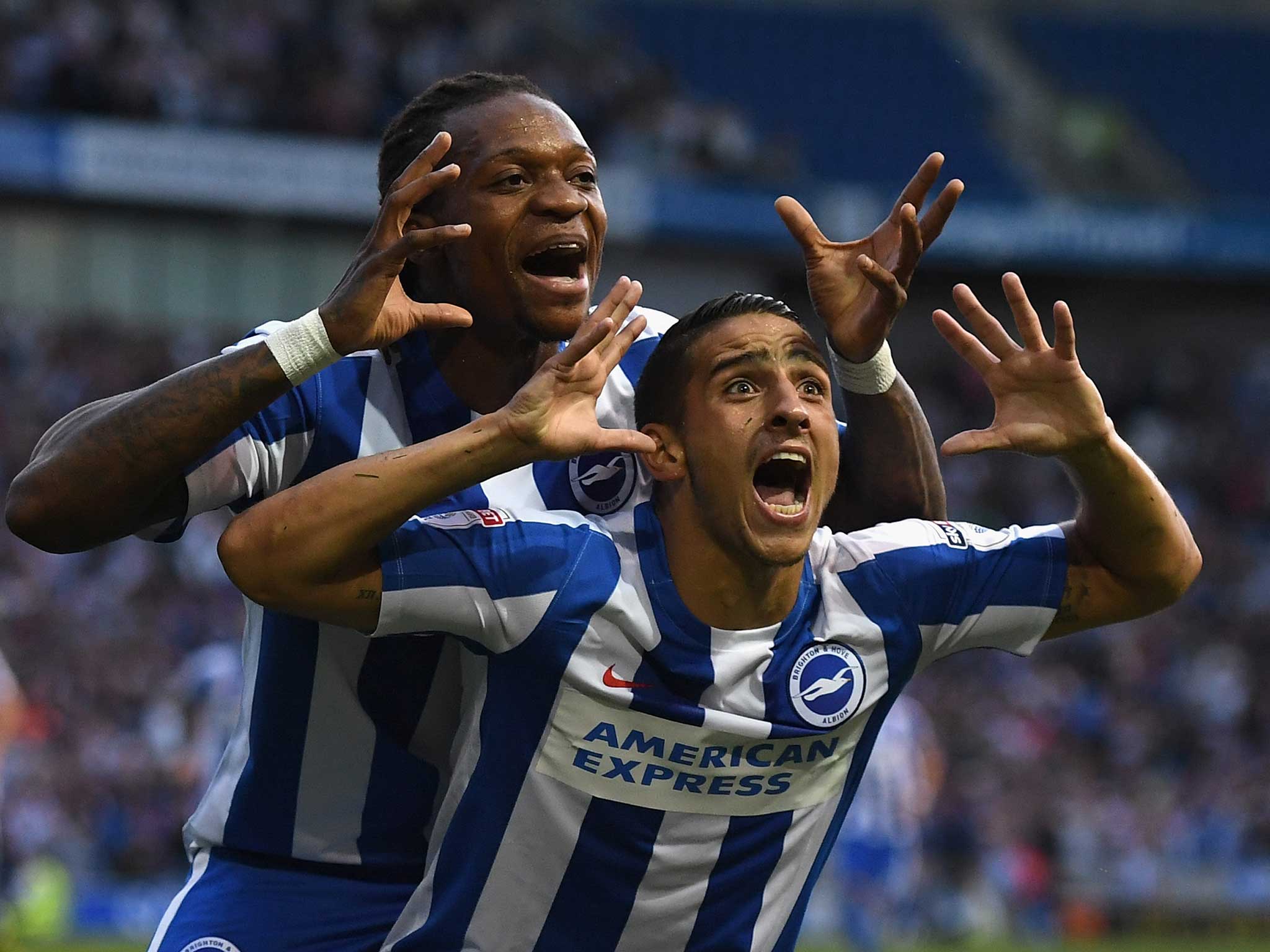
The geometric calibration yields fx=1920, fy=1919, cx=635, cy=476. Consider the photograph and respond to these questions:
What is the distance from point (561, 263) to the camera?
397cm

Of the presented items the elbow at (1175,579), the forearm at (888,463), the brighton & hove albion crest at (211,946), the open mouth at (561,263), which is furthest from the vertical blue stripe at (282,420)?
the elbow at (1175,579)

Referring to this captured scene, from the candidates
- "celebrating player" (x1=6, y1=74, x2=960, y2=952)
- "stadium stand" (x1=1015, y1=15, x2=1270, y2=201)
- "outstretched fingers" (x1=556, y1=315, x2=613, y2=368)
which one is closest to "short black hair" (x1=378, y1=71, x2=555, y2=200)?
"celebrating player" (x1=6, y1=74, x2=960, y2=952)

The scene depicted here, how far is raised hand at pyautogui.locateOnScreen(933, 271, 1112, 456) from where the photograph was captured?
3.65m

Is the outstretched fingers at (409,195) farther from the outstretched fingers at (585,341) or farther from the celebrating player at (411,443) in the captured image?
the outstretched fingers at (585,341)

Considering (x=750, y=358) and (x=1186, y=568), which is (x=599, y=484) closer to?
(x=750, y=358)

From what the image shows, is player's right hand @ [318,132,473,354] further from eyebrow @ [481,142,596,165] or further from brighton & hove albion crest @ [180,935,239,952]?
brighton & hove albion crest @ [180,935,239,952]

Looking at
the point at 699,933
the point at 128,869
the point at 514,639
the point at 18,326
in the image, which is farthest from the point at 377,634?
the point at 18,326

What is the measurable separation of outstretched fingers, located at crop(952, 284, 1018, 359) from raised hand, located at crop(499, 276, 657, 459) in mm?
652

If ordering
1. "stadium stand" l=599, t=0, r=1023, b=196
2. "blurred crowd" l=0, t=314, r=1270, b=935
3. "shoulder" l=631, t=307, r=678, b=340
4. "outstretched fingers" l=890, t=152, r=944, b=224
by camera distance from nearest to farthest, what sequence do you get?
1. "outstretched fingers" l=890, t=152, r=944, b=224
2. "shoulder" l=631, t=307, r=678, b=340
3. "blurred crowd" l=0, t=314, r=1270, b=935
4. "stadium stand" l=599, t=0, r=1023, b=196

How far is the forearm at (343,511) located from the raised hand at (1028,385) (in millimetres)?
889

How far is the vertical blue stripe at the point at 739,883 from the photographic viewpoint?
376 cm

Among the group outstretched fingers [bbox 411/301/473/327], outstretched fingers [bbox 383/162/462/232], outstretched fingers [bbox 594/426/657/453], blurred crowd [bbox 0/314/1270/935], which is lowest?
blurred crowd [bbox 0/314/1270/935]

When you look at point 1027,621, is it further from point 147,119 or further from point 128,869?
point 147,119

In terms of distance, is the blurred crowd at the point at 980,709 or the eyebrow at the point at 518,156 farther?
the blurred crowd at the point at 980,709
